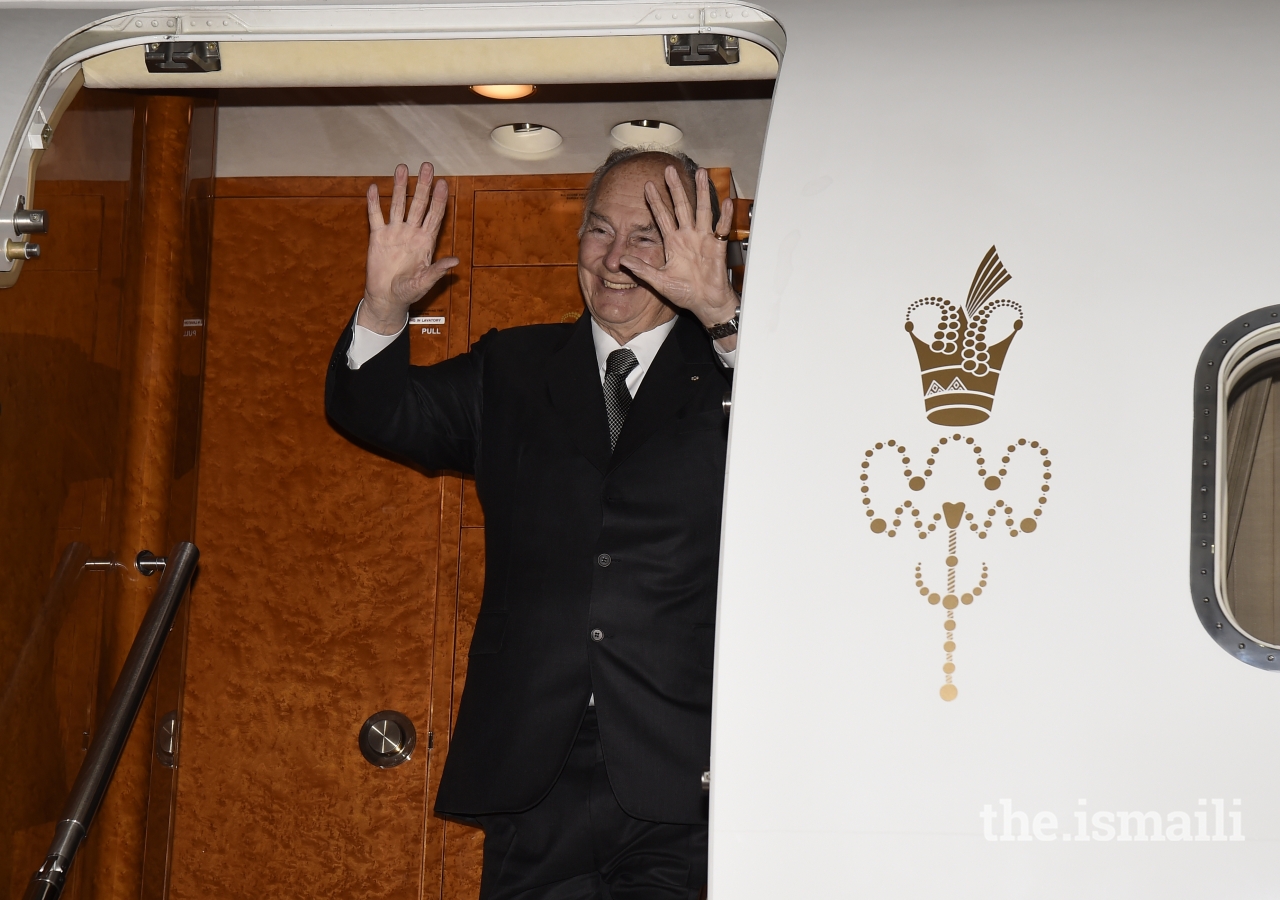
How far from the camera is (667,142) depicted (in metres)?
3.04

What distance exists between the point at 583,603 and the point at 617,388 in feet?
1.50

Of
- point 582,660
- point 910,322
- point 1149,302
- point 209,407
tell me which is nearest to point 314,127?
point 209,407

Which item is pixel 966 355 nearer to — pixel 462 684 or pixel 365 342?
pixel 365 342

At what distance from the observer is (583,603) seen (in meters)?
2.28

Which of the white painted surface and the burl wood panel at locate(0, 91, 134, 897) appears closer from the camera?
the white painted surface

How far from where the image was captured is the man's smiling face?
8.43 feet

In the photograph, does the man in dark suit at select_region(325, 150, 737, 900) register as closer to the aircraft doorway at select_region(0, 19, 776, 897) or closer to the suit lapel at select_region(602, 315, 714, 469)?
the suit lapel at select_region(602, 315, 714, 469)

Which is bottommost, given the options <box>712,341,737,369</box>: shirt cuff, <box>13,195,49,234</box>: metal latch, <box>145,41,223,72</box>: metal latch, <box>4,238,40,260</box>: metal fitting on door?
<box>712,341,737,369</box>: shirt cuff

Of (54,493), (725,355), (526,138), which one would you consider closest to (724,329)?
(725,355)

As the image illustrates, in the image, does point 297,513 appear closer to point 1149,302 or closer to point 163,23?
point 163,23

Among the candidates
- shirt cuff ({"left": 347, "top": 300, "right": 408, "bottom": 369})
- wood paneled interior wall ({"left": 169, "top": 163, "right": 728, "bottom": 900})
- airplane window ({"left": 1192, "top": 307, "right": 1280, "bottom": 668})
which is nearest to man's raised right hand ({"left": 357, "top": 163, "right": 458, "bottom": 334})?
shirt cuff ({"left": 347, "top": 300, "right": 408, "bottom": 369})

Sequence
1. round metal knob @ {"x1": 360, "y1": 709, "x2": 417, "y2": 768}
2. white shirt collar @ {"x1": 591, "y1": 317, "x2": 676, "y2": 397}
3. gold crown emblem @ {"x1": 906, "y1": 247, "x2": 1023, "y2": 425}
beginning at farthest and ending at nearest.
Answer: round metal knob @ {"x1": 360, "y1": 709, "x2": 417, "y2": 768} → white shirt collar @ {"x1": 591, "y1": 317, "x2": 676, "y2": 397} → gold crown emblem @ {"x1": 906, "y1": 247, "x2": 1023, "y2": 425}

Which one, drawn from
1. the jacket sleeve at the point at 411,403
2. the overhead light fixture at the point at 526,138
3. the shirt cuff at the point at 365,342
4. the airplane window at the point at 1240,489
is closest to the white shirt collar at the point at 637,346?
the jacket sleeve at the point at 411,403

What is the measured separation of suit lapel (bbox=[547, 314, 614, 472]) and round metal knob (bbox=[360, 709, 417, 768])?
3.77 feet
